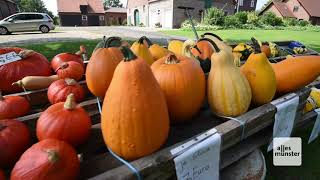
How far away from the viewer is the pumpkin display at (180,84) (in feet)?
4.40

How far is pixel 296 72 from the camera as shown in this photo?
1.77 m

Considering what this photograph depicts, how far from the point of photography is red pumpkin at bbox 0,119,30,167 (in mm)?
1110

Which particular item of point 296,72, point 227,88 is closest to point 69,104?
point 227,88

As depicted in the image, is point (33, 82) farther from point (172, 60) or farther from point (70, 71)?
point (172, 60)

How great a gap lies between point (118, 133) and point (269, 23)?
34.4m

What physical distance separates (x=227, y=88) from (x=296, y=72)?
0.67 metres

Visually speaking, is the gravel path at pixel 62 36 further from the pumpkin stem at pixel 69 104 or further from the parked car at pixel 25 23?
the pumpkin stem at pixel 69 104

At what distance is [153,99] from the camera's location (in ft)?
3.53

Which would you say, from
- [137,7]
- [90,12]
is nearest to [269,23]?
[137,7]

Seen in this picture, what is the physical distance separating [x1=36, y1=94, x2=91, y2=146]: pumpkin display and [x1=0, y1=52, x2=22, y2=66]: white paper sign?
2.74 feet

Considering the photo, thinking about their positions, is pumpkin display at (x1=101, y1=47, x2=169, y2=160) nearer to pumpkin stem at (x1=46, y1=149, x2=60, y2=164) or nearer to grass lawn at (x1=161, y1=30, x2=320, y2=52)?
pumpkin stem at (x1=46, y1=149, x2=60, y2=164)

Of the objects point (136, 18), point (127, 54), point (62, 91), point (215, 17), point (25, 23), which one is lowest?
point (62, 91)

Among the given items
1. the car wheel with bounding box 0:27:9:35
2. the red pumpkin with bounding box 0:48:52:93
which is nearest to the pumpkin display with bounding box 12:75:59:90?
the red pumpkin with bounding box 0:48:52:93

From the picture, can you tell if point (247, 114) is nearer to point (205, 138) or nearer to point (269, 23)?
point (205, 138)
